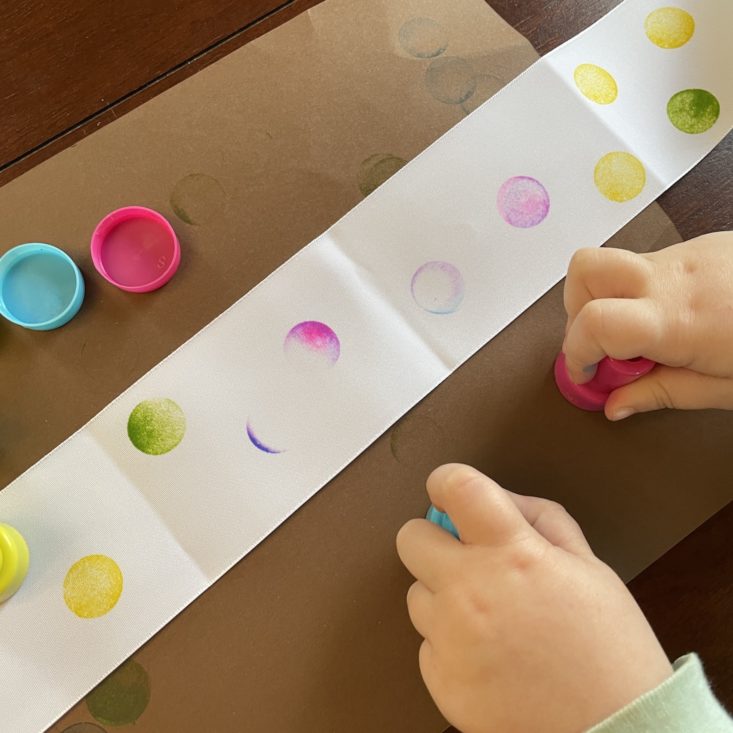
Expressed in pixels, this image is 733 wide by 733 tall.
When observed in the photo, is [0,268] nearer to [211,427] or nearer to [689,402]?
[211,427]

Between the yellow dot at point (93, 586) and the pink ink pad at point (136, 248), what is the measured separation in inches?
8.7

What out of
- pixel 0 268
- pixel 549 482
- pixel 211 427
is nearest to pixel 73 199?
pixel 0 268

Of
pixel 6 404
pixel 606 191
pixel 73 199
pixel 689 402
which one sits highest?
pixel 73 199

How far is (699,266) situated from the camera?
0.44 metres

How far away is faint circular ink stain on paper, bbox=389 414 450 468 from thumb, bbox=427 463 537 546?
0.34 feet

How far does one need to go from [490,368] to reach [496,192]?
0.50ft

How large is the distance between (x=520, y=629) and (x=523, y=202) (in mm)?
352

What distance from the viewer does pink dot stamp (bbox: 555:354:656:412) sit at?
1.58ft

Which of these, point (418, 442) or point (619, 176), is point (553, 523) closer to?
point (418, 442)

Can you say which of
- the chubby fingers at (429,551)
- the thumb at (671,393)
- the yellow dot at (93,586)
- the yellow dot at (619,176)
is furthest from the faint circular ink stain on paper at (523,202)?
the yellow dot at (93,586)

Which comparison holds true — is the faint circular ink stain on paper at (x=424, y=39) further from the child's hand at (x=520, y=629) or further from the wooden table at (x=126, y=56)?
the child's hand at (x=520, y=629)

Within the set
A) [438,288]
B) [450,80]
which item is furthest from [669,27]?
[438,288]

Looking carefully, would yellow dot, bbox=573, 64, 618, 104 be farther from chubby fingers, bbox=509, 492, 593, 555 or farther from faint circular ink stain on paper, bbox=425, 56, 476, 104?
chubby fingers, bbox=509, 492, 593, 555

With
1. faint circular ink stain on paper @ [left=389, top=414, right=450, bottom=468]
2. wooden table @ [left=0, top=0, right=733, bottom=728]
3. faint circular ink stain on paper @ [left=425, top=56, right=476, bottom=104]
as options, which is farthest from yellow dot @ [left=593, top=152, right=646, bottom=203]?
faint circular ink stain on paper @ [left=389, top=414, right=450, bottom=468]
